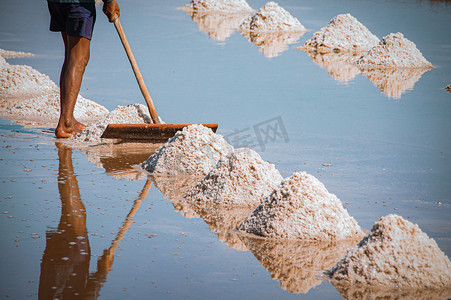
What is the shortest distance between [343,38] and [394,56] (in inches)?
76.6

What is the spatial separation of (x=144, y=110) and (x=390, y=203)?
2.51 metres

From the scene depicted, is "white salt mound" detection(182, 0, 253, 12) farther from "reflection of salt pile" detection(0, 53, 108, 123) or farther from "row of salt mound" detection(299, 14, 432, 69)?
"reflection of salt pile" detection(0, 53, 108, 123)

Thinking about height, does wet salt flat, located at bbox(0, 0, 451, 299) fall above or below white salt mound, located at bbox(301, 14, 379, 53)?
above

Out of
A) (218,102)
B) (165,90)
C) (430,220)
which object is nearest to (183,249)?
(430,220)

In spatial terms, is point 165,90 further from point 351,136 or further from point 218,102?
point 351,136

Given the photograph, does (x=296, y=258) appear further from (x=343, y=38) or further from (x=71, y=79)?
(x=343, y=38)

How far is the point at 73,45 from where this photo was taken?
17.2ft

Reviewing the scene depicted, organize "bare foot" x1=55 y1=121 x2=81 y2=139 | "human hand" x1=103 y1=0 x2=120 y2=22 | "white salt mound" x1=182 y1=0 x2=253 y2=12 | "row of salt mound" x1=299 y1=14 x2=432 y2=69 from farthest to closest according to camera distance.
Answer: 1. "white salt mound" x1=182 y1=0 x2=253 y2=12
2. "row of salt mound" x1=299 y1=14 x2=432 y2=69
3. "human hand" x1=103 y1=0 x2=120 y2=22
4. "bare foot" x1=55 y1=121 x2=81 y2=139

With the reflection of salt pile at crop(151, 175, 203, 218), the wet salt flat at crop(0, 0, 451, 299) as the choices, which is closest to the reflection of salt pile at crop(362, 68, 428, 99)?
the wet salt flat at crop(0, 0, 451, 299)

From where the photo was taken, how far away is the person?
17.0 ft

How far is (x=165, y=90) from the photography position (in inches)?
288

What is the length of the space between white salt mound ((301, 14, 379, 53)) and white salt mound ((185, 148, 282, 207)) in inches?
302

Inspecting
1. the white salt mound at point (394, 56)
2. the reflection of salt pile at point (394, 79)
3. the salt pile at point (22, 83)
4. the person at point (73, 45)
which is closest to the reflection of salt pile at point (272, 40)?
the white salt mound at point (394, 56)

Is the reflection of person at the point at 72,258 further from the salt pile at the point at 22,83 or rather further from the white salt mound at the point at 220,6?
the white salt mound at the point at 220,6
